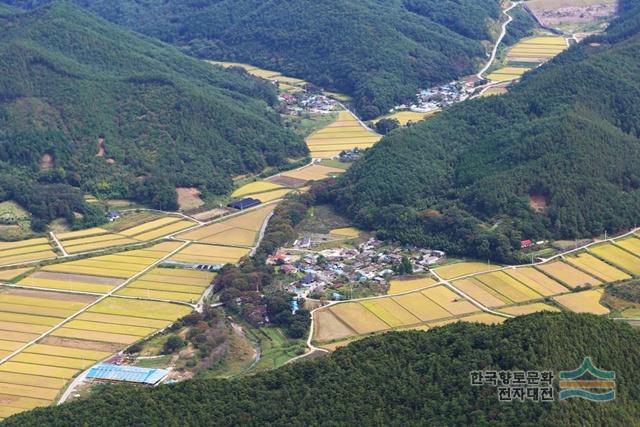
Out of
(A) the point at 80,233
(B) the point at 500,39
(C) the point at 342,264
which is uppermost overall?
(B) the point at 500,39

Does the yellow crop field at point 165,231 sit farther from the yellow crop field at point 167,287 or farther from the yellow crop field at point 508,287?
the yellow crop field at point 508,287

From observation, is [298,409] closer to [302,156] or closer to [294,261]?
[294,261]

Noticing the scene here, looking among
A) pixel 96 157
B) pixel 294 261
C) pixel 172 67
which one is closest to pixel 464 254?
pixel 294 261

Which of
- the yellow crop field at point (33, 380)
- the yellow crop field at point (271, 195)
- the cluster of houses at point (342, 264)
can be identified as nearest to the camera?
the yellow crop field at point (33, 380)

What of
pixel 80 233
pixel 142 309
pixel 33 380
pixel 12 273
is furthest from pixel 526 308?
pixel 80 233

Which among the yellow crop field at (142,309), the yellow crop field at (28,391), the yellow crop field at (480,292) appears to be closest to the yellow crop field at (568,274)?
the yellow crop field at (480,292)

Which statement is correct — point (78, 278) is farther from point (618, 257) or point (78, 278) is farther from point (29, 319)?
point (618, 257)
